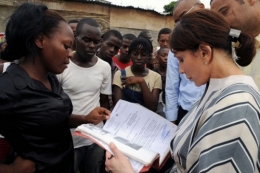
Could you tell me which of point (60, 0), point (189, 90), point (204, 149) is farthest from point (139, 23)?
point (204, 149)

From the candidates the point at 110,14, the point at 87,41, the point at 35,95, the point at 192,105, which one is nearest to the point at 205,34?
the point at 192,105

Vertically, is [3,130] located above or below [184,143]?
below

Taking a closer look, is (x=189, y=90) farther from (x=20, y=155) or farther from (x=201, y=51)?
(x=20, y=155)

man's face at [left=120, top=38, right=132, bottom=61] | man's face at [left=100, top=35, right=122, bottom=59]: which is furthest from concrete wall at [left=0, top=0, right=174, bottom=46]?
man's face at [left=100, top=35, right=122, bottom=59]

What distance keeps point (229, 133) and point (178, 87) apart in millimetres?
1682

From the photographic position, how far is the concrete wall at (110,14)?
682cm

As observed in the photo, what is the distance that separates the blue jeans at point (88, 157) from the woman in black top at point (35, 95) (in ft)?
1.97

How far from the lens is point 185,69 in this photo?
3.64 feet

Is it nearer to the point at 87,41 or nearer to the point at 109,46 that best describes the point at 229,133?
the point at 87,41

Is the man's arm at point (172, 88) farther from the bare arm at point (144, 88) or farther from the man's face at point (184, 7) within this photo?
the man's face at point (184, 7)

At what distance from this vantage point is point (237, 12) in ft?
5.05

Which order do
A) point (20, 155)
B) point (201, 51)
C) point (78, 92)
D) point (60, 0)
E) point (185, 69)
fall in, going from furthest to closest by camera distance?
point (60, 0) < point (78, 92) < point (20, 155) < point (185, 69) < point (201, 51)

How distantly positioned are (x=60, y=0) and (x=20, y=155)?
658 cm

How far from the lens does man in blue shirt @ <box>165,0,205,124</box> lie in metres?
2.38
